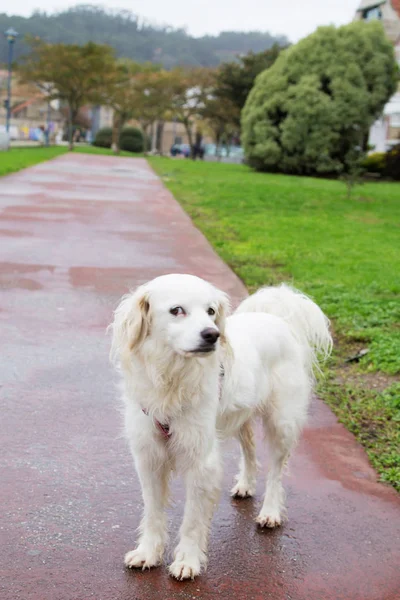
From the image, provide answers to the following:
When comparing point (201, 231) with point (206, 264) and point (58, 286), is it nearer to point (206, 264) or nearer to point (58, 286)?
point (206, 264)

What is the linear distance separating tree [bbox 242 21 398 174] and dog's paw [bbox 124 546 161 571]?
1085 inches

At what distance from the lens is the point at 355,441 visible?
4.74 m

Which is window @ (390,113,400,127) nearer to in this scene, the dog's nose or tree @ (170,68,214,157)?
tree @ (170,68,214,157)

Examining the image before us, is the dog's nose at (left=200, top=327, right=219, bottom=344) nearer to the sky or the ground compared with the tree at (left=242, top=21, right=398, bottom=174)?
nearer to the ground

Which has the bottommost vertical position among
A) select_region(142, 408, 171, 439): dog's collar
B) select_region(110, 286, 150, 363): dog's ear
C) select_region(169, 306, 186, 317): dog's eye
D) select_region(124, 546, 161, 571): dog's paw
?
select_region(124, 546, 161, 571): dog's paw

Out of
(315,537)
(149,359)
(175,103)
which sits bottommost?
(315,537)

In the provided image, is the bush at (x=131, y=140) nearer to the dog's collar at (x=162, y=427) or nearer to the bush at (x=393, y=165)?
the bush at (x=393, y=165)

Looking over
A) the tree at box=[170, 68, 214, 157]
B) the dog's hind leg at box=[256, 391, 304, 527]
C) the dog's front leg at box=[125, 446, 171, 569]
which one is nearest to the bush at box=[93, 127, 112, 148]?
the tree at box=[170, 68, 214, 157]

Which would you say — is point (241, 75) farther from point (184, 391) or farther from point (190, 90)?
point (184, 391)

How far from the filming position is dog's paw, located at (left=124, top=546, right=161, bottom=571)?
→ 3199 mm

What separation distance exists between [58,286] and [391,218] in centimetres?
1090

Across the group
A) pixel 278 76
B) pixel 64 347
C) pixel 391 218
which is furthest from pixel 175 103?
pixel 64 347

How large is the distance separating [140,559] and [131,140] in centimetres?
6547

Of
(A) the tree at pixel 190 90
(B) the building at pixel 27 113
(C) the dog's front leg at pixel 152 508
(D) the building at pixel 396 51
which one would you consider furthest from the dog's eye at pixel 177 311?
(B) the building at pixel 27 113
